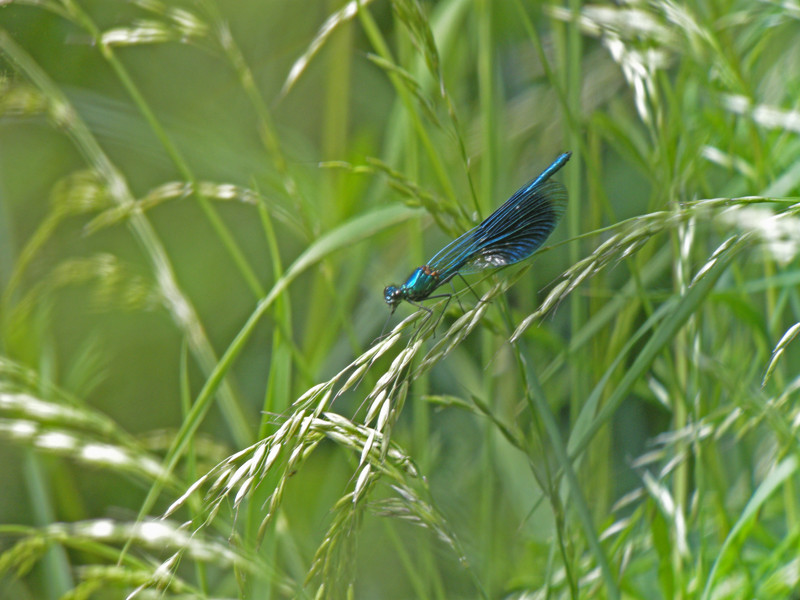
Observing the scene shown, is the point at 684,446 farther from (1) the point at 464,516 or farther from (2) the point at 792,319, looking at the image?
(2) the point at 792,319

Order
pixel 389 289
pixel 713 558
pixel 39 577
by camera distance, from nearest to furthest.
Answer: pixel 389 289, pixel 713 558, pixel 39 577

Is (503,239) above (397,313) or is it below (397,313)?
above

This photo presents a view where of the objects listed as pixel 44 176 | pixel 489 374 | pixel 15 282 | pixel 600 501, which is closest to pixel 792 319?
pixel 600 501

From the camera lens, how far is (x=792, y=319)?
4.17ft

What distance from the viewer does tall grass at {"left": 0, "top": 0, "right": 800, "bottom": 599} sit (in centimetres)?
61

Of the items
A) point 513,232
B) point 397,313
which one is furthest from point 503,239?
point 397,313

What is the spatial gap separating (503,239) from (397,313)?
→ 684 millimetres

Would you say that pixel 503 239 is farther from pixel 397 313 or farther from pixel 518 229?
pixel 397 313

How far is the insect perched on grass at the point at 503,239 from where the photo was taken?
657mm

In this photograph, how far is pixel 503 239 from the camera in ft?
2.17

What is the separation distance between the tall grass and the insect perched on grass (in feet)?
0.07

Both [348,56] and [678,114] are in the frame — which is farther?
[348,56]

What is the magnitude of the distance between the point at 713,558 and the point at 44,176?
5.21 ft

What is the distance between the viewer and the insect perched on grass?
2.15ft
